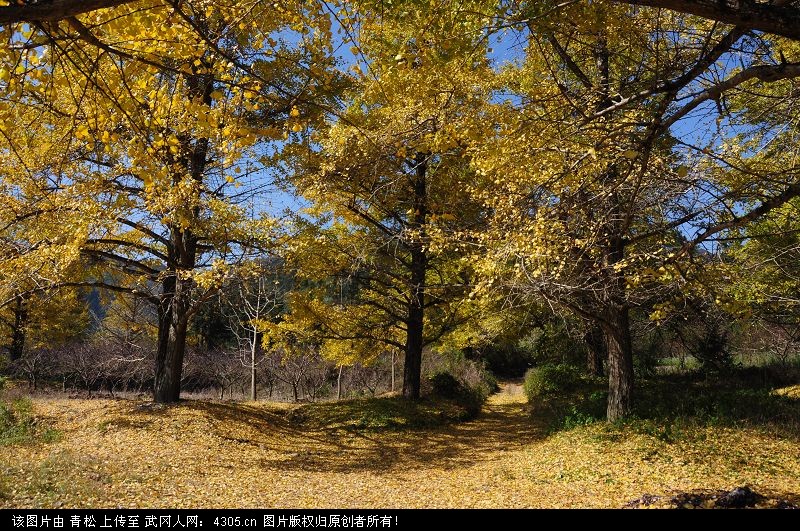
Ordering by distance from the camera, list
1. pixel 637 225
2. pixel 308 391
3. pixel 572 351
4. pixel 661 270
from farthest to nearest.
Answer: pixel 308 391
pixel 572 351
pixel 637 225
pixel 661 270

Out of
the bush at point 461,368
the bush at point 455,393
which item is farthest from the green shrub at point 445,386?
the bush at point 461,368

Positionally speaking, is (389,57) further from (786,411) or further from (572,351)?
(572,351)

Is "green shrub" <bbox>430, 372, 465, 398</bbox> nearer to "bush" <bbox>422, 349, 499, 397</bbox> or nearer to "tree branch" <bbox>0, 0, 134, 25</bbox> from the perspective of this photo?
"bush" <bbox>422, 349, 499, 397</bbox>

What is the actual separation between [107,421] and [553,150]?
825cm

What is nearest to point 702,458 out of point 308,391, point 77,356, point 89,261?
point 89,261

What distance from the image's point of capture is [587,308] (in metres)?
8.31

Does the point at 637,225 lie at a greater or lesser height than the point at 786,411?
greater

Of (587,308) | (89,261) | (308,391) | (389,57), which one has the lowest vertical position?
(308,391)

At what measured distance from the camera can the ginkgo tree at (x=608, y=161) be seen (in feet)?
13.8

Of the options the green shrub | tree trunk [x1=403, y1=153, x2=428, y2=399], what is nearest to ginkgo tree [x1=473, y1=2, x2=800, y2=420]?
tree trunk [x1=403, y1=153, x2=428, y2=399]

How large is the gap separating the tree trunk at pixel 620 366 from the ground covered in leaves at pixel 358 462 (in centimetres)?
48

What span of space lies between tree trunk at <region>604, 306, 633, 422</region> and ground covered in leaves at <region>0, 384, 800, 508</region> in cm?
48

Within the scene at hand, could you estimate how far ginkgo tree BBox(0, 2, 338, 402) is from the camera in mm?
3234

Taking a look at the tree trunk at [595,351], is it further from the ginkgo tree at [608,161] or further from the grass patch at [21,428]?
the grass patch at [21,428]
